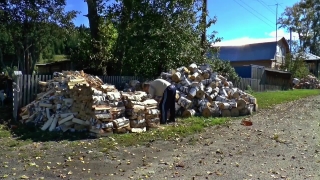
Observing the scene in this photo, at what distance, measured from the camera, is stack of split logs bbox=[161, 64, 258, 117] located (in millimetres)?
13680

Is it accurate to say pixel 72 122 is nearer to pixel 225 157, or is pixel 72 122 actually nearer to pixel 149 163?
pixel 149 163

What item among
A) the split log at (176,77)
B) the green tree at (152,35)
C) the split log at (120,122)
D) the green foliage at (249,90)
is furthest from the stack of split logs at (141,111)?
the green foliage at (249,90)

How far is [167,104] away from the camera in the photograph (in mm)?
12227

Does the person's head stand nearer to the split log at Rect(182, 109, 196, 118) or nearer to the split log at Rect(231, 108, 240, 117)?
the split log at Rect(182, 109, 196, 118)

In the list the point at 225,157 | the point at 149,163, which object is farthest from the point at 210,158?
the point at 149,163

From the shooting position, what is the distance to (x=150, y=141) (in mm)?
9523

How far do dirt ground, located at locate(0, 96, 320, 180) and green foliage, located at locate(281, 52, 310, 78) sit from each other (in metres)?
31.7

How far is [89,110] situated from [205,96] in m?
5.79

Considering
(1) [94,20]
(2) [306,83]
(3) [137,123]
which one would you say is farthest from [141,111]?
(2) [306,83]

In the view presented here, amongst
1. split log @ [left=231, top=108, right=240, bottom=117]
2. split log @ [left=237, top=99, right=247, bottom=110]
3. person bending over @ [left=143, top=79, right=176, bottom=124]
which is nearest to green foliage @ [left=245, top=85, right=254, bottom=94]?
split log @ [left=237, top=99, right=247, bottom=110]

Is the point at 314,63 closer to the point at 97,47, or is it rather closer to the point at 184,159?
the point at 97,47

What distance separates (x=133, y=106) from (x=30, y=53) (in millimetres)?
11432

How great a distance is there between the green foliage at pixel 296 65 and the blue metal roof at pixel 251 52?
615cm

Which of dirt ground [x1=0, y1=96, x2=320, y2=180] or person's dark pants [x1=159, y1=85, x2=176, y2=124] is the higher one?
person's dark pants [x1=159, y1=85, x2=176, y2=124]
